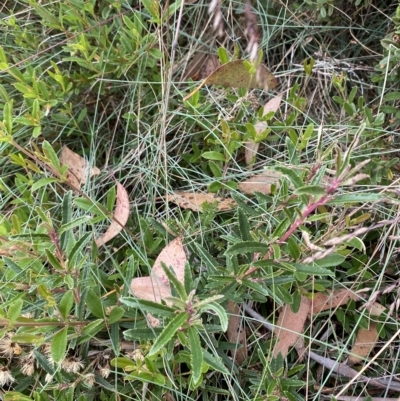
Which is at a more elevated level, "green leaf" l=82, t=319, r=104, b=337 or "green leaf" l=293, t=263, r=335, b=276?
"green leaf" l=293, t=263, r=335, b=276

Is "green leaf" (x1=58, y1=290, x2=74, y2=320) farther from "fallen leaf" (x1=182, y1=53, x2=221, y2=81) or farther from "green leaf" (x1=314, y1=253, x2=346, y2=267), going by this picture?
"fallen leaf" (x1=182, y1=53, x2=221, y2=81)

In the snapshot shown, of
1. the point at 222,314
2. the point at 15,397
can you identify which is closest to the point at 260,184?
A: the point at 222,314

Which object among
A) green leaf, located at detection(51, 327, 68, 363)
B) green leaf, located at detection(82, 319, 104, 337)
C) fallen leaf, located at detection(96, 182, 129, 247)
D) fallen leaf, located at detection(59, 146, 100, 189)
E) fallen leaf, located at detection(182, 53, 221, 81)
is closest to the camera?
green leaf, located at detection(51, 327, 68, 363)

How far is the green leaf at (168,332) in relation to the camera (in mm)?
975

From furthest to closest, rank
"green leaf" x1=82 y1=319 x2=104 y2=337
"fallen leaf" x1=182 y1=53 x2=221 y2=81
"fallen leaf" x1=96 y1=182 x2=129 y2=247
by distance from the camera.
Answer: "fallen leaf" x1=182 y1=53 x2=221 y2=81
"fallen leaf" x1=96 y1=182 x2=129 y2=247
"green leaf" x1=82 y1=319 x2=104 y2=337

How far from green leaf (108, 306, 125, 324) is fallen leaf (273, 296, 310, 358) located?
42 cm

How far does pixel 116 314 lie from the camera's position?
123 cm

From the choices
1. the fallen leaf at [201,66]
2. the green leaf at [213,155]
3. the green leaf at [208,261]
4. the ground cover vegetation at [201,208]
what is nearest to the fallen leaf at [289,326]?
the ground cover vegetation at [201,208]

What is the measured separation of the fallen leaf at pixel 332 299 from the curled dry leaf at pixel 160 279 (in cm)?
40

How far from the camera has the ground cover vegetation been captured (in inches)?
45.6

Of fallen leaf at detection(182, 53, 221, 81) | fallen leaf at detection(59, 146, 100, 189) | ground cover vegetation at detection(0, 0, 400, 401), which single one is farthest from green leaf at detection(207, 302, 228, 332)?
fallen leaf at detection(182, 53, 221, 81)

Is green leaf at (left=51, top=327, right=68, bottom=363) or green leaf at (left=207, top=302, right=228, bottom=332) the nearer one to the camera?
green leaf at (left=207, top=302, right=228, bottom=332)

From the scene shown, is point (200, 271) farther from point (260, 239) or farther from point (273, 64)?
point (273, 64)

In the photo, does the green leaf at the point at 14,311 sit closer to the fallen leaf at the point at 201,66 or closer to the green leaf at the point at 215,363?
the green leaf at the point at 215,363
